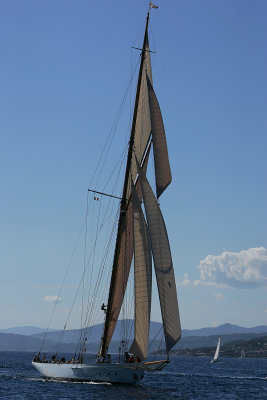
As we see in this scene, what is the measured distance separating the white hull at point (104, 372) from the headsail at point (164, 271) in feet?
18.3

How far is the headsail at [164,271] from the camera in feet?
137

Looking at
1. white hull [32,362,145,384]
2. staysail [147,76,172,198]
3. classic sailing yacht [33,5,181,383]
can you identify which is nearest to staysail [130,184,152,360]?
classic sailing yacht [33,5,181,383]

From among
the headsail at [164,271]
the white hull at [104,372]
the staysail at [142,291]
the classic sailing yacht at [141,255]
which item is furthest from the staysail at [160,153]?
the white hull at [104,372]

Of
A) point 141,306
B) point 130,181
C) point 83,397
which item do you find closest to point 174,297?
point 141,306

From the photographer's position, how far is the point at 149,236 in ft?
144

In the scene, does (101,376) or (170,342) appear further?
(101,376)

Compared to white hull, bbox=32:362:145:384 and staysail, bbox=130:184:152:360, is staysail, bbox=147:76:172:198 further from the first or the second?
white hull, bbox=32:362:145:384

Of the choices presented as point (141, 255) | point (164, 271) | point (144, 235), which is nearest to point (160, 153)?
point (144, 235)

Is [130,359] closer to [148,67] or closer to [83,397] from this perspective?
[83,397]

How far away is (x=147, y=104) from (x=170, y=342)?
69.8ft

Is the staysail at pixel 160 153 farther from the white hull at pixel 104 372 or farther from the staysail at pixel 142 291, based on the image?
the white hull at pixel 104 372

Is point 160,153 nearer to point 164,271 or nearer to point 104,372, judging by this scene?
point 164,271

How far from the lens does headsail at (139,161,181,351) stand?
41.8m

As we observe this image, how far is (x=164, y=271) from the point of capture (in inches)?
1676
